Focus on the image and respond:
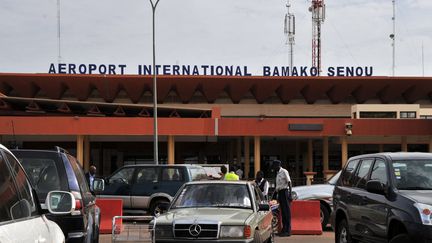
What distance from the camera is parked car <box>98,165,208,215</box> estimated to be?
17172 millimetres

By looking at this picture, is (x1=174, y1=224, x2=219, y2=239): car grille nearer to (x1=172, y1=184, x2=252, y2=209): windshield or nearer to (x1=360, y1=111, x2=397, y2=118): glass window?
(x1=172, y1=184, x2=252, y2=209): windshield

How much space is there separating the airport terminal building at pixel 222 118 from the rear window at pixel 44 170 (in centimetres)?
2863

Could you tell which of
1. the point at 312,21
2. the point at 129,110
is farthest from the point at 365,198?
the point at 312,21

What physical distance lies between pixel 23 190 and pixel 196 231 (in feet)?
14.5

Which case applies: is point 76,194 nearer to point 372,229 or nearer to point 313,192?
point 372,229

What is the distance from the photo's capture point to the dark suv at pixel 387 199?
739 centimetres

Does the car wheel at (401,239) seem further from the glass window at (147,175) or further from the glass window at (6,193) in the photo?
the glass window at (147,175)

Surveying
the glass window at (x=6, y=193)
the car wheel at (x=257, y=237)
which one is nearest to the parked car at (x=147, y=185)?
the car wheel at (x=257, y=237)

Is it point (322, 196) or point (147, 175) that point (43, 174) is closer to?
point (322, 196)

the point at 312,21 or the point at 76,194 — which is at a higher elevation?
the point at 312,21

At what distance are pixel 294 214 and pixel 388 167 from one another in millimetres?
6471

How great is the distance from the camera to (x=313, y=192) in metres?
15.7

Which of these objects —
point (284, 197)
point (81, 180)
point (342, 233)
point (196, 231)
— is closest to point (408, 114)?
point (284, 197)

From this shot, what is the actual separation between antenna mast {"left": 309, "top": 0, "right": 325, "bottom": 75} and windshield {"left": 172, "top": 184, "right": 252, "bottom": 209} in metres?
54.7
